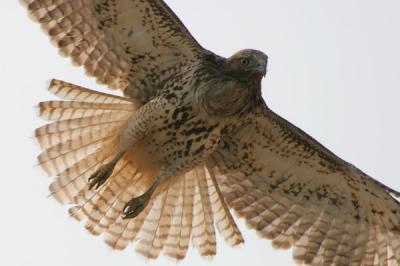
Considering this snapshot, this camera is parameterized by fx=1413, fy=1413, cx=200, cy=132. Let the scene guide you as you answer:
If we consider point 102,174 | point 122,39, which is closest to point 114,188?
point 102,174

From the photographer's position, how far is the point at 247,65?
16.0 meters

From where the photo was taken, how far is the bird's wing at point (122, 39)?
16.3 metres

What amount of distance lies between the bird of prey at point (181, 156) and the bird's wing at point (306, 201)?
12 mm

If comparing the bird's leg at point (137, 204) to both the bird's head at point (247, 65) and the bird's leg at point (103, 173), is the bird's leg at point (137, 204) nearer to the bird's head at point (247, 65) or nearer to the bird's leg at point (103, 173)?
the bird's leg at point (103, 173)

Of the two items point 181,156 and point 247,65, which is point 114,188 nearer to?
point 181,156

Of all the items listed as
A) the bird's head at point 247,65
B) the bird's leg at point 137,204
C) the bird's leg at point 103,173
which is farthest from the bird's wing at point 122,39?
the bird's leg at point 137,204

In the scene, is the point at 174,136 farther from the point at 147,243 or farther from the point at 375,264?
the point at 375,264

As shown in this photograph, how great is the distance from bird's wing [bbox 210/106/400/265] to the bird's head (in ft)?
3.61

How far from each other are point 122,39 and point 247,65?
1.64 metres

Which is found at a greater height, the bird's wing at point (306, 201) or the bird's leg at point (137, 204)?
the bird's leg at point (137, 204)

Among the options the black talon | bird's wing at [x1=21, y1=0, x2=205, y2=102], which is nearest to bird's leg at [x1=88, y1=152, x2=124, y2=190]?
the black talon

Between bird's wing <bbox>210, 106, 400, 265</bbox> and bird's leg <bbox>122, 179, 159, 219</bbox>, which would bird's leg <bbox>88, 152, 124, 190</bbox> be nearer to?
bird's leg <bbox>122, 179, 159, 219</bbox>

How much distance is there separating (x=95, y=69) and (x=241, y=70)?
6.00ft

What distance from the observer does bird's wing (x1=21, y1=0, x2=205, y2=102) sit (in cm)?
1633
